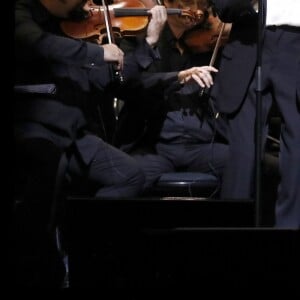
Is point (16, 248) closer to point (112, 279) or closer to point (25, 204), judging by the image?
point (25, 204)

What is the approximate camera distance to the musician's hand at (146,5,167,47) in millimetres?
2645

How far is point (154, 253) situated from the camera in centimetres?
217

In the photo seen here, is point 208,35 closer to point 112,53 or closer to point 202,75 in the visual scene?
point 202,75

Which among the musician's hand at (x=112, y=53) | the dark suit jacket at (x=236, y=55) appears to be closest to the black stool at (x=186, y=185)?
the dark suit jacket at (x=236, y=55)

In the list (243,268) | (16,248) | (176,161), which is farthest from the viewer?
(176,161)

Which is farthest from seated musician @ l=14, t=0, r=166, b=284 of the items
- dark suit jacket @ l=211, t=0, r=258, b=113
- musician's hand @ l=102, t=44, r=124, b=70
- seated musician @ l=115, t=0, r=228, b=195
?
dark suit jacket @ l=211, t=0, r=258, b=113

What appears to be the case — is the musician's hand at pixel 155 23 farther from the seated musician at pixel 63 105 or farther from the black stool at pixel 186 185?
the black stool at pixel 186 185

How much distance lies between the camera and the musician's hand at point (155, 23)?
2645mm

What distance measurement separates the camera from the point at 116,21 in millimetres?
2602

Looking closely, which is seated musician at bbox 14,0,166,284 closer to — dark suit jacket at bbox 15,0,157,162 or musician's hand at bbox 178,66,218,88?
dark suit jacket at bbox 15,0,157,162

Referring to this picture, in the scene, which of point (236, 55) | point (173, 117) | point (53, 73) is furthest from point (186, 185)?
point (53, 73)

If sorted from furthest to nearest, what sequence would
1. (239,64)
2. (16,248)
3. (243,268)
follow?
(239,64) → (16,248) → (243,268)

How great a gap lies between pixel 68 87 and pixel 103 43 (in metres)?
0.19

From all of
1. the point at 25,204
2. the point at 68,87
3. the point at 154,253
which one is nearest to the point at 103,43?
the point at 68,87
